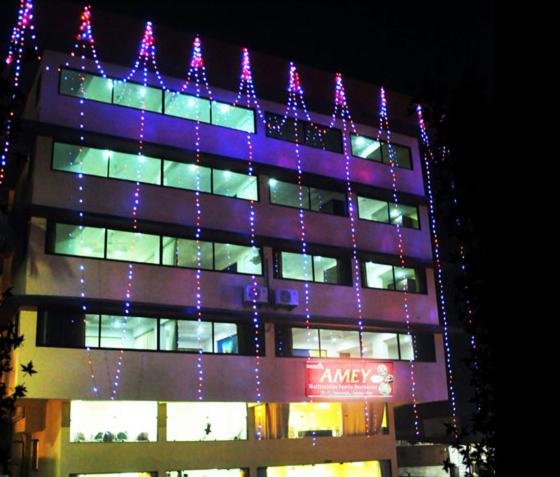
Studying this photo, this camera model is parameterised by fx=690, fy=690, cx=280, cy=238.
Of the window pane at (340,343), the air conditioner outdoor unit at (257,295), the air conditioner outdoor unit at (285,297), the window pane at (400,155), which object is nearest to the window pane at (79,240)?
the air conditioner outdoor unit at (257,295)

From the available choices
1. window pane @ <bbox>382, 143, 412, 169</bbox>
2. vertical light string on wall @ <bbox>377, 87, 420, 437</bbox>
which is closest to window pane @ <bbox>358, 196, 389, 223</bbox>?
vertical light string on wall @ <bbox>377, 87, 420, 437</bbox>

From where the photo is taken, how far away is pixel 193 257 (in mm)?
23969

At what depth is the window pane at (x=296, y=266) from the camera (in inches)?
1025

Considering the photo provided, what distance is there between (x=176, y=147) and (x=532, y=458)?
71.4 feet

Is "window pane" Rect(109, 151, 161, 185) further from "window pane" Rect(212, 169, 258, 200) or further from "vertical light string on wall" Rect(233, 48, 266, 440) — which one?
"vertical light string on wall" Rect(233, 48, 266, 440)

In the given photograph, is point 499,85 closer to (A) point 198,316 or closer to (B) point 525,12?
(B) point 525,12

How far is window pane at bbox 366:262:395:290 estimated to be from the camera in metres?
28.0

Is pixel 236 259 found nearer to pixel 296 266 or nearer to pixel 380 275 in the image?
pixel 296 266

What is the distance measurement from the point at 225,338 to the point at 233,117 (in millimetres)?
8453

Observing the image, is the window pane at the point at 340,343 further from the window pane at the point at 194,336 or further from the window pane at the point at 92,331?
the window pane at the point at 92,331

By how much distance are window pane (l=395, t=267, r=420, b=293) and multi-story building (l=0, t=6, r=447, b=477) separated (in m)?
0.08

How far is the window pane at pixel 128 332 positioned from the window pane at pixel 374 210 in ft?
34.5

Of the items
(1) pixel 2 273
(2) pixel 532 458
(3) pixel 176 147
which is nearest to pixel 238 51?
(3) pixel 176 147

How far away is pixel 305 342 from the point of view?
1021 inches
